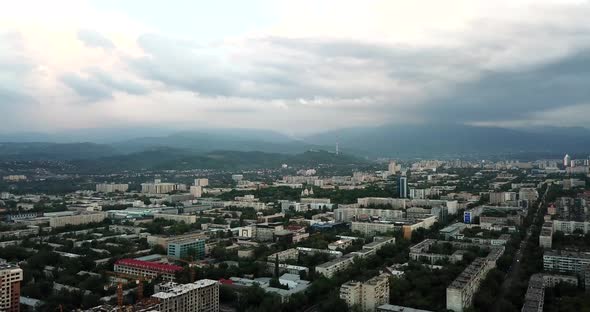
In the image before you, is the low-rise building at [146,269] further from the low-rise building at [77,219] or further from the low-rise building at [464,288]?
the low-rise building at [77,219]

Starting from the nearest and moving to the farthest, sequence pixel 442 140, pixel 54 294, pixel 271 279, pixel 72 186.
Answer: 1. pixel 54 294
2. pixel 271 279
3. pixel 72 186
4. pixel 442 140

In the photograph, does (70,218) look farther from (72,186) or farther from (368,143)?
(368,143)

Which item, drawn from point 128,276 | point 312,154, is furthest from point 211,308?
point 312,154

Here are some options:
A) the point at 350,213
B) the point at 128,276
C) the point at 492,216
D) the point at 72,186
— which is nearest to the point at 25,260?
the point at 128,276

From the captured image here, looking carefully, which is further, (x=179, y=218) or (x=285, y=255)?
(x=179, y=218)

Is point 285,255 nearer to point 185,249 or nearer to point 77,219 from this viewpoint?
point 185,249

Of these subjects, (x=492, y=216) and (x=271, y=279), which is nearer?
(x=271, y=279)

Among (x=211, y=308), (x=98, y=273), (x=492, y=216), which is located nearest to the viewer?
(x=211, y=308)

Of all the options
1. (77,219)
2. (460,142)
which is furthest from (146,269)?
(460,142)
